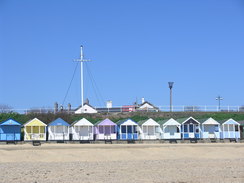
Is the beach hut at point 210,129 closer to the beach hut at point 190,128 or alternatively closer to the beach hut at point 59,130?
the beach hut at point 190,128

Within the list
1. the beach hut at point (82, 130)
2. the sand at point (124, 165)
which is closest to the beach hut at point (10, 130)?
the beach hut at point (82, 130)

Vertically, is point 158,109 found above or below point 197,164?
above

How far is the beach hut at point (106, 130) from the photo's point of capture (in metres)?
42.2

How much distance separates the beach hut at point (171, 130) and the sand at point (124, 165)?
9.22 m

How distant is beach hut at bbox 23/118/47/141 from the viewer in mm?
40625

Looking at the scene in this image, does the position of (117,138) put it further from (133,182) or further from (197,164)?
(133,182)

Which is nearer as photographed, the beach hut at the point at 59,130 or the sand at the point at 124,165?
the sand at the point at 124,165

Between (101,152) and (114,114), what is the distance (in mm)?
24211

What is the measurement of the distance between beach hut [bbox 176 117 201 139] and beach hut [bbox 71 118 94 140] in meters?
8.88

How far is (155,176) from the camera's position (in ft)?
65.3

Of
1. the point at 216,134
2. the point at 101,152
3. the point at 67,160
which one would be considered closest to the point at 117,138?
the point at 216,134

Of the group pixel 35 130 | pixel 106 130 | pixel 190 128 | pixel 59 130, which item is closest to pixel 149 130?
pixel 190 128

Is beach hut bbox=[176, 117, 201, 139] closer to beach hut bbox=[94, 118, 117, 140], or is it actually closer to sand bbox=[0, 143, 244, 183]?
beach hut bbox=[94, 118, 117, 140]

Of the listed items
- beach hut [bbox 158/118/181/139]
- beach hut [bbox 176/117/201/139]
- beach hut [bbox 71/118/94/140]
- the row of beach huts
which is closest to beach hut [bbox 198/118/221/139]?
the row of beach huts
